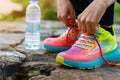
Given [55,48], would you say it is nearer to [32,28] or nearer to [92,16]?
[32,28]

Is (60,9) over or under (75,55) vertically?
over

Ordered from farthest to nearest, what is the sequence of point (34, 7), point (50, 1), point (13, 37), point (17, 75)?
point (50, 1) → point (13, 37) → point (34, 7) → point (17, 75)

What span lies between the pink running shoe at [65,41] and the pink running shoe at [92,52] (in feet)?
0.78

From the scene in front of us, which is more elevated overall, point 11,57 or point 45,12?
point 45,12

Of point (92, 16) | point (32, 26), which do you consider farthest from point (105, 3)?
point (32, 26)

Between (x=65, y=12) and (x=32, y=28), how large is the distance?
44 cm

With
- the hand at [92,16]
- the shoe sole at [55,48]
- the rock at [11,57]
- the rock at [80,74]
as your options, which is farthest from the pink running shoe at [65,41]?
the hand at [92,16]

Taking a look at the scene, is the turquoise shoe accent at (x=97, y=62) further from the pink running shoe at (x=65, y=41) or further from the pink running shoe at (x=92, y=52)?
the pink running shoe at (x=65, y=41)

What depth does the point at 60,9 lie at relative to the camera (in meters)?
2.23

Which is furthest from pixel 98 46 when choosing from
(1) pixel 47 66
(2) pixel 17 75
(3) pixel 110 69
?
(2) pixel 17 75

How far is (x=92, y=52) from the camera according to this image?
6.75 feet

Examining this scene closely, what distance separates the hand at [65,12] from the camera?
2.21 metres

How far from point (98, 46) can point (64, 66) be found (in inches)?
8.1

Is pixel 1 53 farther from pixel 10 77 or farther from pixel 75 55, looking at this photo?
pixel 75 55
